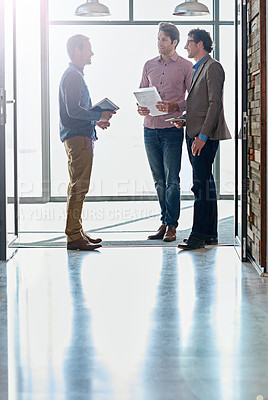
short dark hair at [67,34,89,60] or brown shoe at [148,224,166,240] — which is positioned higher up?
short dark hair at [67,34,89,60]

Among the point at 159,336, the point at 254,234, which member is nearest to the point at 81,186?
the point at 254,234

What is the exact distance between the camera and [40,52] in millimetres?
8211

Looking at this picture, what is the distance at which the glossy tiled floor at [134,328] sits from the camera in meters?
2.54

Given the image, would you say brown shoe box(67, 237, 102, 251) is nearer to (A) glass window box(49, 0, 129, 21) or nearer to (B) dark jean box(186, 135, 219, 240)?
(B) dark jean box(186, 135, 219, 240)

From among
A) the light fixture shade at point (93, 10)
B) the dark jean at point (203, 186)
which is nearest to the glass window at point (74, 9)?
the light fixture shade at point (93, 10)

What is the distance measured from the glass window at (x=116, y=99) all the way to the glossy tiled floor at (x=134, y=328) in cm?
346

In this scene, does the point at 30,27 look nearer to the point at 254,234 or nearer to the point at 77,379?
the point at 254,234

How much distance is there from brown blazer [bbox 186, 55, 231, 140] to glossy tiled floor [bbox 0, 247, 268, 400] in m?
0.92

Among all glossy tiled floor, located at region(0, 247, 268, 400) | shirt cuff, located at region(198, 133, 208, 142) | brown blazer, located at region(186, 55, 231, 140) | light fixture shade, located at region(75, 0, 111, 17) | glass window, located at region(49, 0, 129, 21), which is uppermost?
glass window, located at region(49, 0, 129, 21)

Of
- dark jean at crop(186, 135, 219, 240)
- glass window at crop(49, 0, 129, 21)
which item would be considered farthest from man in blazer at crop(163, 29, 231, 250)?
glass window at crop(49, 0, 129, 21)

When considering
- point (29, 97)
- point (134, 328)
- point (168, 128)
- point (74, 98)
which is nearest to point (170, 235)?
point (168, 128)

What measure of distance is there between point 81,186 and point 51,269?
0.89 meters

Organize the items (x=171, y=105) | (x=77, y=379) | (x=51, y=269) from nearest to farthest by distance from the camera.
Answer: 1. (x=77, y=379)
2. (x=51, y=269)
3. (x=171, y=105)

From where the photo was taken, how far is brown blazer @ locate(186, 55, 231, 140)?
502 cm
